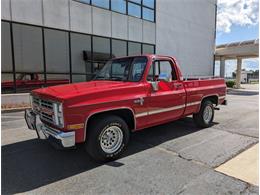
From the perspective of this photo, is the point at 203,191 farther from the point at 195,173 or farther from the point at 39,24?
the point at 39,24

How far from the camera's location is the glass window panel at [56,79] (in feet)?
37.4

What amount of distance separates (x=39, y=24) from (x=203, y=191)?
10.8 metres

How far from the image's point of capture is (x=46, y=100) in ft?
12.6

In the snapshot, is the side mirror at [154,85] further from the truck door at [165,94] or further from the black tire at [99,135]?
the black tire at [99,135]

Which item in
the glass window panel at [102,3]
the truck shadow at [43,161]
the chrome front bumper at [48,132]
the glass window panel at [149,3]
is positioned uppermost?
the glass window panel at [149,3]

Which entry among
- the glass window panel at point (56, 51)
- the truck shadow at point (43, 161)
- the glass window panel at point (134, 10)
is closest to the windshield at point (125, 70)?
the truck shadow at point (43, 161)

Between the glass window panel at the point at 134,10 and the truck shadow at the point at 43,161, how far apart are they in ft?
37.1

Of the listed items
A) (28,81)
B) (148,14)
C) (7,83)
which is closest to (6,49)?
(7,83)

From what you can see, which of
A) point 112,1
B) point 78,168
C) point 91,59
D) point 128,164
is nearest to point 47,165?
point 78,168

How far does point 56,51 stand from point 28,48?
4.71ft

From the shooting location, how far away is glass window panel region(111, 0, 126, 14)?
13.8m

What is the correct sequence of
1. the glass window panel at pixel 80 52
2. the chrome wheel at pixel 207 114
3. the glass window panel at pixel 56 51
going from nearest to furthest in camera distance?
the chrome wheel at pixel 207 114 → the glass window panel at pixel 56 51 → the glass window panel at pixel 80 52

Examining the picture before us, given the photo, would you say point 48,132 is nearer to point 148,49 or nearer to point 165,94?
point 165,94

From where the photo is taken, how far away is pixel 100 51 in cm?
1351
